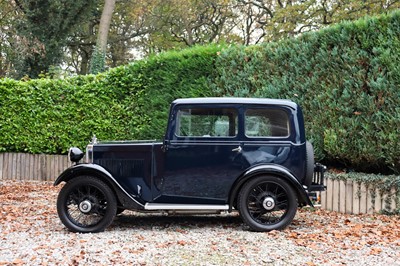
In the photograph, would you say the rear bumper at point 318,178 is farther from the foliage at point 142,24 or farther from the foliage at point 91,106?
the foliage at point 142,24

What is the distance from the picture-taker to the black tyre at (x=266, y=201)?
5566 millimetres

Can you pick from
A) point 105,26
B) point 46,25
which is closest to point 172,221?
point 105,26

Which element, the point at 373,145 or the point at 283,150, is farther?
the point at 373,145

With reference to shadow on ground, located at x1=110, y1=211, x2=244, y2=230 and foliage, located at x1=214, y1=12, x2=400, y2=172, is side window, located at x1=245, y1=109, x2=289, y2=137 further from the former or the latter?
foliage, located at x1=214, y1=12, x2=400, y2=172

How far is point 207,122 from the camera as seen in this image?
5.75m

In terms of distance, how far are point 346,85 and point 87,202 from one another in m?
4.38

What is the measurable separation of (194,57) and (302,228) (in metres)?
4.84

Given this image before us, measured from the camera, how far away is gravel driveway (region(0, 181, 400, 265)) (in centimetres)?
434

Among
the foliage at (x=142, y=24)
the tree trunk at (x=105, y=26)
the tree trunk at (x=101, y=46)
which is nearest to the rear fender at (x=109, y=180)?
the foliage at (x=142, y=24)

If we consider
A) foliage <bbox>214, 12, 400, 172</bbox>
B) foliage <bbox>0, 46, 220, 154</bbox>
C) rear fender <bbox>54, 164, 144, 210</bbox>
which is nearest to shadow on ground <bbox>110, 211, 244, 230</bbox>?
rear fender <bbox>54, 164, 144, 210</bbox>

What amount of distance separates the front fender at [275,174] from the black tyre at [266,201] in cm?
6

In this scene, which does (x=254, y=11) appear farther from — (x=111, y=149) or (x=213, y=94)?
(x=111, y=149)

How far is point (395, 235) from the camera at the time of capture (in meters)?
5.43

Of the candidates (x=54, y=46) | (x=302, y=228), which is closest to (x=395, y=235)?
(x=302, y=228)
